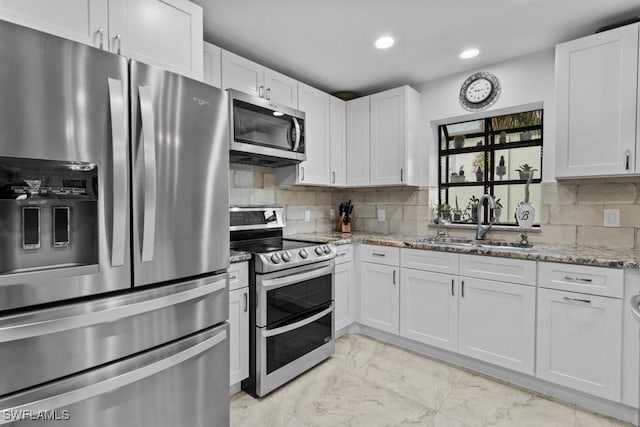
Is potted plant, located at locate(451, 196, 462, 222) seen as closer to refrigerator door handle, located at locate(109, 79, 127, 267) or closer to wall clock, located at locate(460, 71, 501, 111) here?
wall clock, located at locate(460, 71, 501, 111)

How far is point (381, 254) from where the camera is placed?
9.37ft

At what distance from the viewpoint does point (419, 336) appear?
2648mm

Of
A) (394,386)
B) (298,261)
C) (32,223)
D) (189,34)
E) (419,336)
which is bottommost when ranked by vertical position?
(394,386)

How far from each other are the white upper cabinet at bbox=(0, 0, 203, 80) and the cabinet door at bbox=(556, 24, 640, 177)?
7.97ft

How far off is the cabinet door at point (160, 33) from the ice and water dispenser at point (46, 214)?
742 mm

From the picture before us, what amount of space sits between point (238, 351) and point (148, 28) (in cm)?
186

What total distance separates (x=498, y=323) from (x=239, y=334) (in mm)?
1769

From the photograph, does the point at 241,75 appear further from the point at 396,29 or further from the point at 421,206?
the point at 421,206

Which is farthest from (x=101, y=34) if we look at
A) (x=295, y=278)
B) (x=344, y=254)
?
(x=344, y=254)

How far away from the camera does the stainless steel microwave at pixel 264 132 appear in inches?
87.7

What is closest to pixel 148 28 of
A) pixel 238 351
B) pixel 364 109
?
pixel 238 351

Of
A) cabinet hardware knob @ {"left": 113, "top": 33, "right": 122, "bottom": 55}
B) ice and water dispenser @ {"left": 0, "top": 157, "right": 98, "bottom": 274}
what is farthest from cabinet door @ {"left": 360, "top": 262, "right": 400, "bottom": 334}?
cabinet hardware knob @ {"left": 113, "top": 33, "right": 122, "bottom": 55}

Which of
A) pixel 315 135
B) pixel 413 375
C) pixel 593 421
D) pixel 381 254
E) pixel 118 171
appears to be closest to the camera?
pixel 118 171

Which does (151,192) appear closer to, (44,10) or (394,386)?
(44,10)
